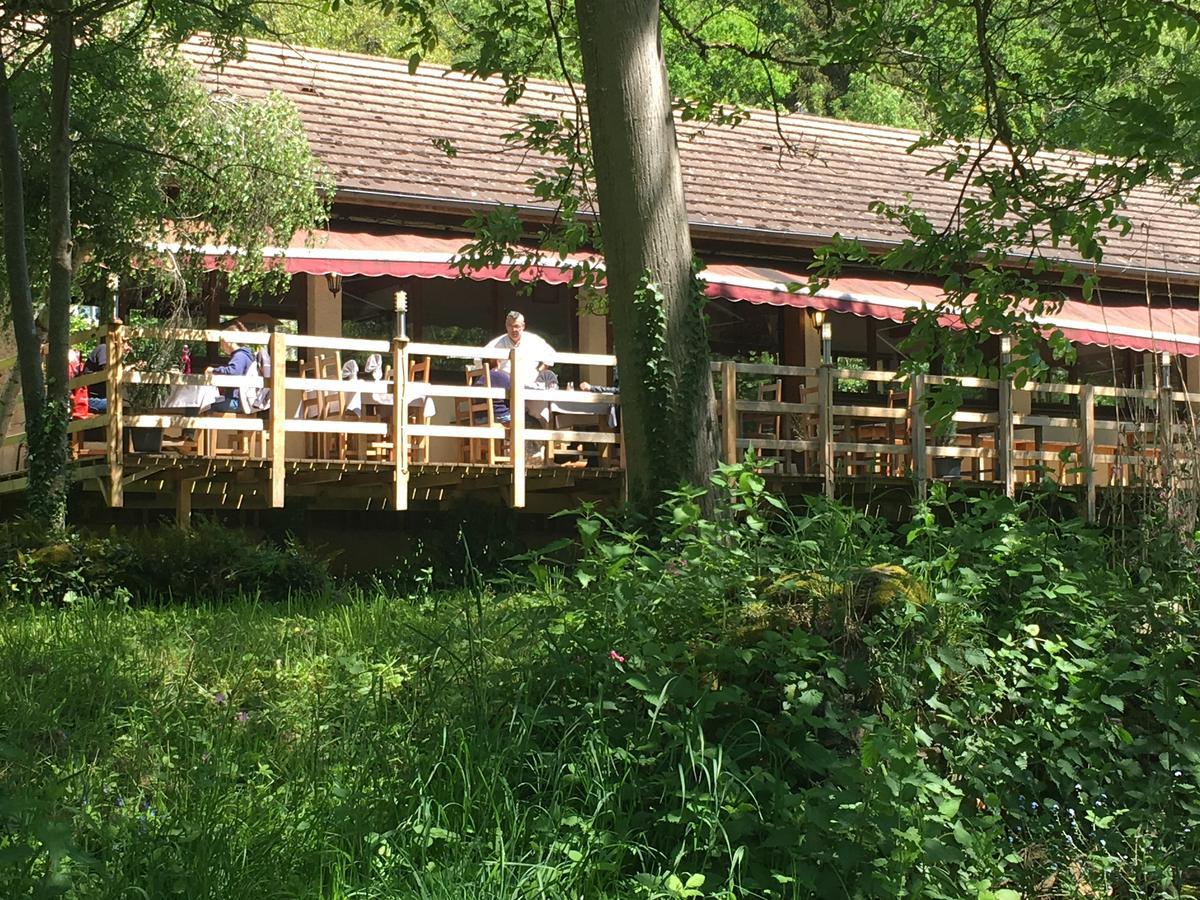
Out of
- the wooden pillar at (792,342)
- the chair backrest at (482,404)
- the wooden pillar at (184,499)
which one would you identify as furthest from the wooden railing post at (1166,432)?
the wooden pillar at (792,342)

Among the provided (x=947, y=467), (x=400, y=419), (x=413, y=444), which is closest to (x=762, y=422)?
(x=947, y=467)

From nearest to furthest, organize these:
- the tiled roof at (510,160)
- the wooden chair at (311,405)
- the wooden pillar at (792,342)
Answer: the wooden chair at (311,405)
the tiled roof at (510,160)
the wooden pillar at (792,342)

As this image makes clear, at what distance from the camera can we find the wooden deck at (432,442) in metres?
11.2

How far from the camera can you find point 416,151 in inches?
669

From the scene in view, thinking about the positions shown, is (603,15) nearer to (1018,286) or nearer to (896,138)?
(1018,286)

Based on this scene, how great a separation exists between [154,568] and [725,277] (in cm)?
682

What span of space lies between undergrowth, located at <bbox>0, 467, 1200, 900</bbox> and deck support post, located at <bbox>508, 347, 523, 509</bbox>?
6.46m

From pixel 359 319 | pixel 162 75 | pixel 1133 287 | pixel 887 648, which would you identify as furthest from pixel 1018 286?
pixel 1133 287

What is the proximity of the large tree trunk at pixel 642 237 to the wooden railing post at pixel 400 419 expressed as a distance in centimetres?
→ 467

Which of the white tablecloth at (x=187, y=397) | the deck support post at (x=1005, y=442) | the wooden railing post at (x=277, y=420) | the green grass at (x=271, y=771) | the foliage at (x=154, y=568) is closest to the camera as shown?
the green grass at (x=271, y=771)

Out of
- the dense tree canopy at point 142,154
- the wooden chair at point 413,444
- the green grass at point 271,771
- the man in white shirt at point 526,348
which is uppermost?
the dense tree canopy at point 142,154

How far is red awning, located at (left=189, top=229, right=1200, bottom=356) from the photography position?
43.7 ft

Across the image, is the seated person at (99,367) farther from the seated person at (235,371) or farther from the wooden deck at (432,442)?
the seated person at (235,371)

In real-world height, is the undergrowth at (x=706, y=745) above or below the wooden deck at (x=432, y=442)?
below
